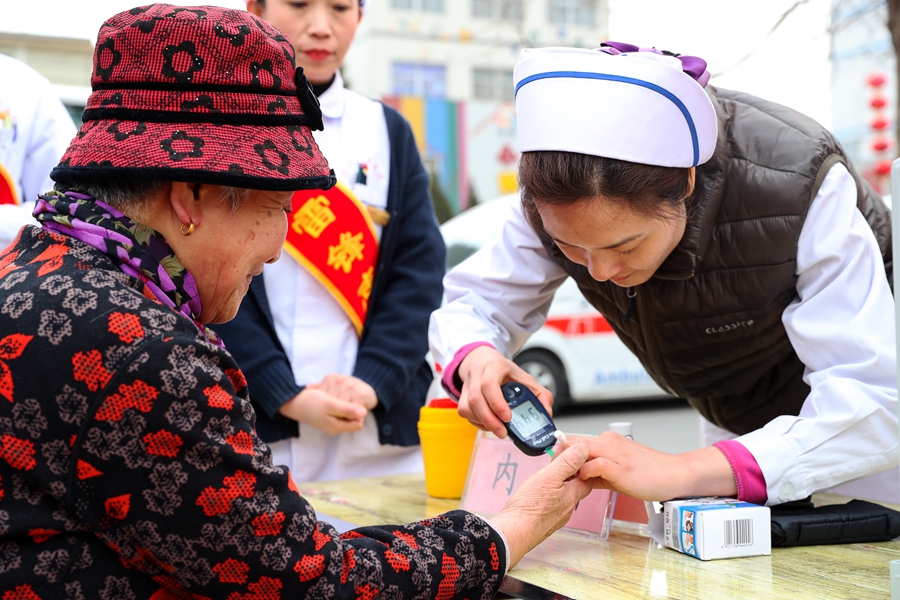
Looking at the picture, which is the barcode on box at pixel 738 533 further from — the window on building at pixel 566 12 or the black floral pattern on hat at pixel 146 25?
the window on building at pixel 566 12

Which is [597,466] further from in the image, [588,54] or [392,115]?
[392,115]

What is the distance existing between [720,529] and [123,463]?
852 millimetres

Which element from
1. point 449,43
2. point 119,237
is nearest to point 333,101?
point 119,237

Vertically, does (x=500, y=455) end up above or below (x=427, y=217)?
below

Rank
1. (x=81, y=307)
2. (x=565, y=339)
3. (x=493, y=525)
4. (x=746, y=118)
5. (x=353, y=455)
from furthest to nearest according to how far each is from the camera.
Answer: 1. (x=565, y=339)
2. (x=353, y=455)
3. (x=746, y=118)
4. (x=493, y=525)
5. (x=81, y=307)

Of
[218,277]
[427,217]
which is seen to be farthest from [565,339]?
[218,277]

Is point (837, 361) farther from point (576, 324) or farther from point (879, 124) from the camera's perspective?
point (879, 124)

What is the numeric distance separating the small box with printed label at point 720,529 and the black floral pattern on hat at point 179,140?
2.83ft

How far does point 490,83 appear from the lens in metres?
24.5

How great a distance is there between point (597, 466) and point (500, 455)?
30 cm

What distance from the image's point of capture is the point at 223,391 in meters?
1.00

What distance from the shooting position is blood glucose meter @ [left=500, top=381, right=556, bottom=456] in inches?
60.1

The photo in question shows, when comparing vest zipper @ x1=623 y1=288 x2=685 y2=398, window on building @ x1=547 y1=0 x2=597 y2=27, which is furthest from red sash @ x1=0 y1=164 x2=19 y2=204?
window on building @ x1=547 y1=0 x2=597 y2=27

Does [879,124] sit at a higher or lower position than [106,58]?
lower
